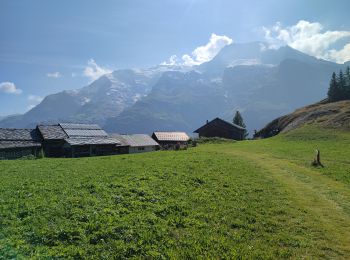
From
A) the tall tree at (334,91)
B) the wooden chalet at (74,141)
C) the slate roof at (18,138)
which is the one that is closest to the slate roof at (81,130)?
the wooden chalet at (74,141)

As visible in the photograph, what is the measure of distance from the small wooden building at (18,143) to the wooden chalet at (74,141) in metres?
2.42

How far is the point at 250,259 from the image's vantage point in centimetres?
1226

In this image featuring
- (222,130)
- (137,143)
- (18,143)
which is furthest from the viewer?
(222,130)

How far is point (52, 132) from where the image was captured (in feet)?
270

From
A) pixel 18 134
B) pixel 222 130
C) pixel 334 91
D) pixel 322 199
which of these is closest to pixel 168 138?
pixel 222 130

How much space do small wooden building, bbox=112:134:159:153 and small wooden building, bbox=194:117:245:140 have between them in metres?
25.7

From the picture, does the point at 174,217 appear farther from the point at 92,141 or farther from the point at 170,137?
the point at 170,137

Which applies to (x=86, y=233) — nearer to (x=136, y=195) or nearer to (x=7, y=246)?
(x=7, y=246)

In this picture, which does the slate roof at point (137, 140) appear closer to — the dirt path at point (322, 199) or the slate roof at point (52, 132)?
the slate roof at point (52, 132)

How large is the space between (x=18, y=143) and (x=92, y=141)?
1673 cm

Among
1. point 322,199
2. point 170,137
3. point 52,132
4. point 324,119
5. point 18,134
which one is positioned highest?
point 324,119

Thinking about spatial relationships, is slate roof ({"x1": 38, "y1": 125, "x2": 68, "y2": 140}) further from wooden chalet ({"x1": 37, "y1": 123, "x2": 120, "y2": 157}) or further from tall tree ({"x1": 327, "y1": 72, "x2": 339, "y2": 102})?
tall tree ({"x1": 327, "y1": 72, "x2": 339, "y2": 102})

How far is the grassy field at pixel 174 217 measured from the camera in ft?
41.7

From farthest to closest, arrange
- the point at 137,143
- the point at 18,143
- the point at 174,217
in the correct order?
1. the point at 137,143
2. the point at 18,143
3. the point at 174,217
